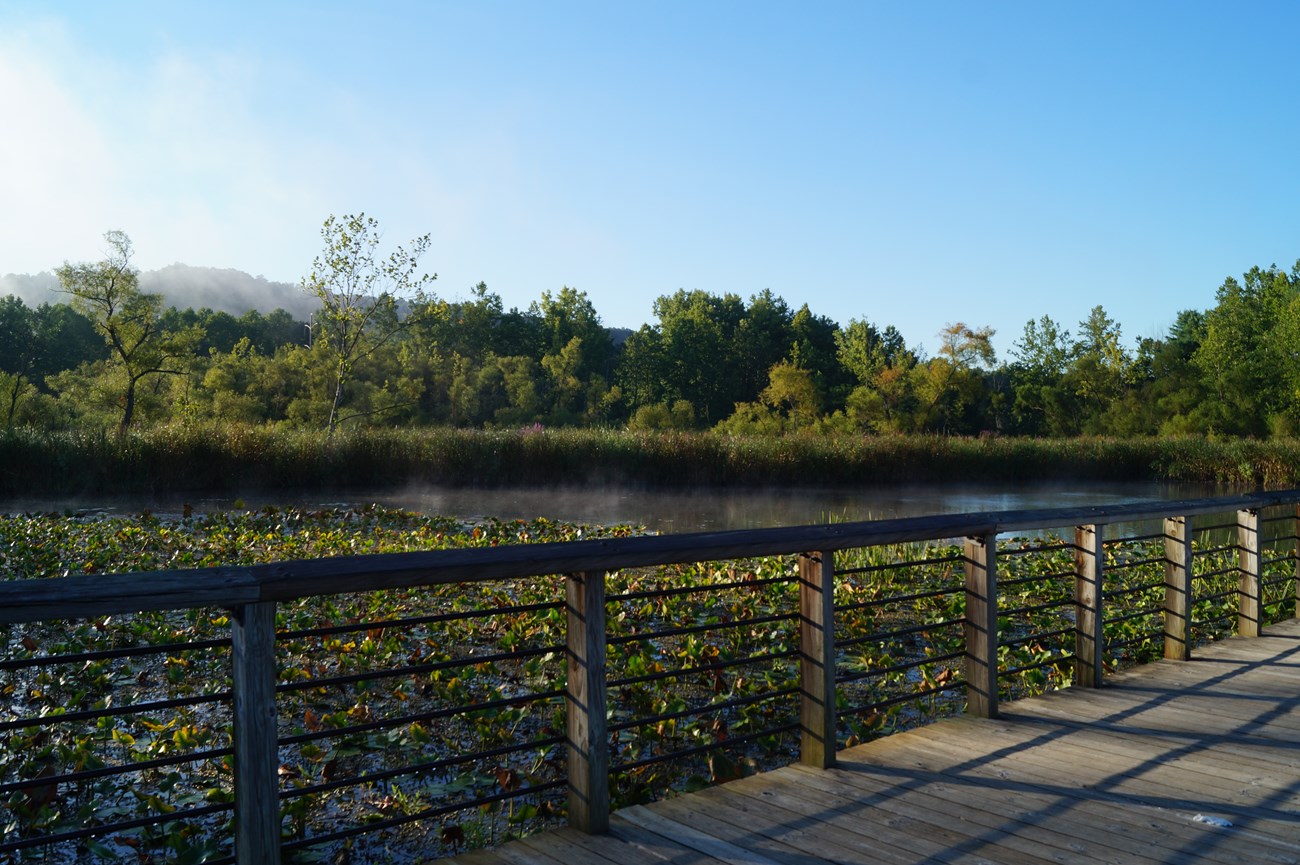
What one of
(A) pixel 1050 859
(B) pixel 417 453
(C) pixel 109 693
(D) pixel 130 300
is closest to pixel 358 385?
(D) pixel 130 300

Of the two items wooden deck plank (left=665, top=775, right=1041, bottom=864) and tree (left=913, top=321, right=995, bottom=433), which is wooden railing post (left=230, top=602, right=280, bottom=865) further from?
tree (left=913, top=321, right=995, bottom=433)

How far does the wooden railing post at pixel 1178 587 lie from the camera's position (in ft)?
16.6

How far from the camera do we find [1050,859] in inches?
99.6

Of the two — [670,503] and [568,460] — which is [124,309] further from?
[670,503]

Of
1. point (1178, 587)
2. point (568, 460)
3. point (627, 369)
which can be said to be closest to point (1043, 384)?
point (627, 369)

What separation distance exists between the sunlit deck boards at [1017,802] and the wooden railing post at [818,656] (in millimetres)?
104

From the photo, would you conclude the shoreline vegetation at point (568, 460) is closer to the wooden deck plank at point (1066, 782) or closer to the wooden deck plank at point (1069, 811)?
the wooden deck plank at point (1066, 782)

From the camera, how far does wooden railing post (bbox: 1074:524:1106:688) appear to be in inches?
177

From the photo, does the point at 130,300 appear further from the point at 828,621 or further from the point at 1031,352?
the point at 1031,352

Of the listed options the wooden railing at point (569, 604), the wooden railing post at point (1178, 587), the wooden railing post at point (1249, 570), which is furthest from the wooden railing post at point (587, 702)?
the wooden railing post at point (1249, 570)

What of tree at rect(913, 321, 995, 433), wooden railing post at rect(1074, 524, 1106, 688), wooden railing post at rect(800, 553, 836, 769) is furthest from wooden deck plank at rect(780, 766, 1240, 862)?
tree at rect(913, 321, 995, 433)

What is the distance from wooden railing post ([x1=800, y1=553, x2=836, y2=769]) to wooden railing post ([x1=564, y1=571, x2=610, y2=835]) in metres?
0.87

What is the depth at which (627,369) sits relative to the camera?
59.2m

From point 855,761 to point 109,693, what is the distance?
359cm
